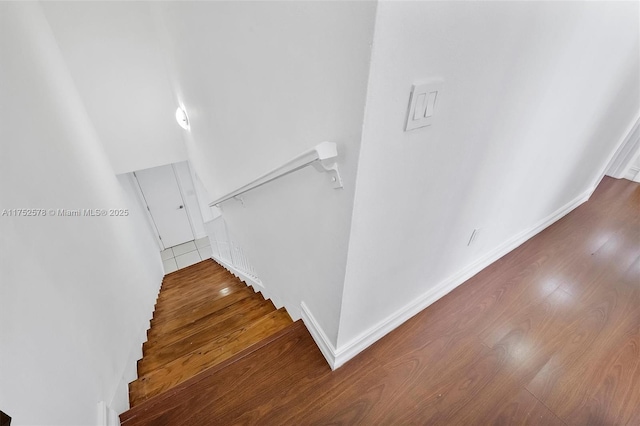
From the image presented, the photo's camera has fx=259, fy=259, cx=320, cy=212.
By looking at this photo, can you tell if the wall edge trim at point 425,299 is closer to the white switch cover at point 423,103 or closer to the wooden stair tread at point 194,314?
the white switch cover at point 423,103

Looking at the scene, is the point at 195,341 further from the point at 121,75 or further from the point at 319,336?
the point at 121,75

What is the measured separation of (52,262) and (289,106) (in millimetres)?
1313

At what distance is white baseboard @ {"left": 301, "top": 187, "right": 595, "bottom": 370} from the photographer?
1.23 m

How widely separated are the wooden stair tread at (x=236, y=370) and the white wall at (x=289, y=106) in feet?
0.64

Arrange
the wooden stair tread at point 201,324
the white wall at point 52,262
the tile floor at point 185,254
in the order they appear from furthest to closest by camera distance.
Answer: the tile floor at point 185,254 < the wooden stair tread at point 201,324 < the white wall at point 52,262

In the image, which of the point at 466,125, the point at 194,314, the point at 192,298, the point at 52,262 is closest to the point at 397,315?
the point at 466,125

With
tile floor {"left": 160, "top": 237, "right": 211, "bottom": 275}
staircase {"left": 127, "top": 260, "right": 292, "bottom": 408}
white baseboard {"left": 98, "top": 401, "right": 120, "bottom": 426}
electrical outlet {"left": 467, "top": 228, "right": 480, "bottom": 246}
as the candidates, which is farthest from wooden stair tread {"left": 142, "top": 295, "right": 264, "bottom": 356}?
tile floor {"left": 160, "top": 237, "right": 211, "bottom": 275}

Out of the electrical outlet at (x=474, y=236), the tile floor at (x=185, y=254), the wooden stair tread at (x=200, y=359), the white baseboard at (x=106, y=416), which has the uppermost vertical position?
the electrical outlet at (x=474, y=236)

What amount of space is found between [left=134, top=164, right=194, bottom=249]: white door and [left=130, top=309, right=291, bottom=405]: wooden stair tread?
377 centimetres

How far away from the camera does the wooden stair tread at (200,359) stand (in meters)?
1.42

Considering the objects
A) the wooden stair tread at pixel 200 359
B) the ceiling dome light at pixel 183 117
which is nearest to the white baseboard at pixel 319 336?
the wooden stair tread at pixel 200 359

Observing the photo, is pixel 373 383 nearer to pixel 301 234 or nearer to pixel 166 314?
pixel 301 234

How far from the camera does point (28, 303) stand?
944 mm

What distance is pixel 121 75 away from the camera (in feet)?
8.68
